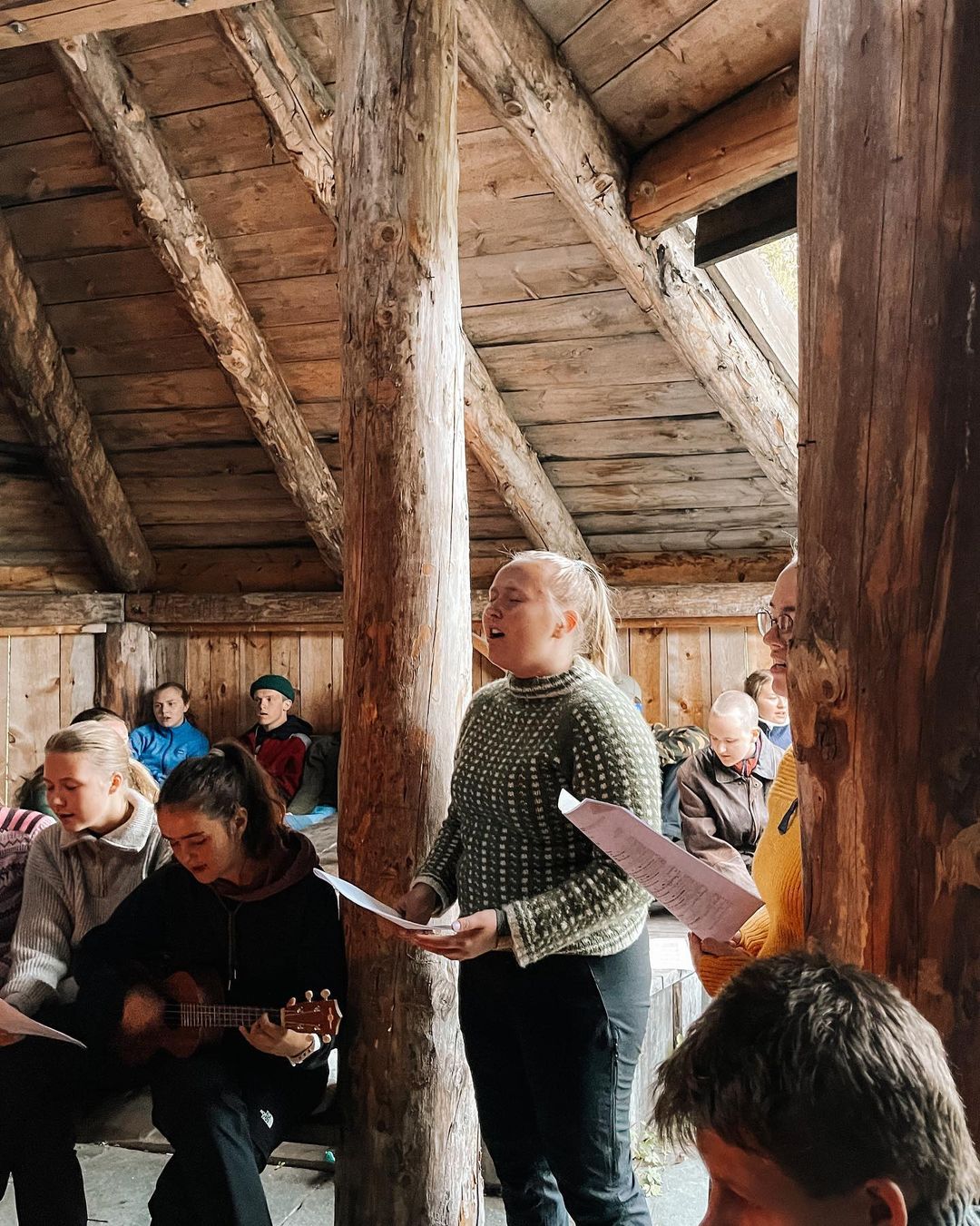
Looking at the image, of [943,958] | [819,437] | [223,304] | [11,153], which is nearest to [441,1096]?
Answer: [943,958]

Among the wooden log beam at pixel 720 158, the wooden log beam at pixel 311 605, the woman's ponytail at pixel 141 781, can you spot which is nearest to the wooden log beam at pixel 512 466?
the wooden log beam at pixel 311 605

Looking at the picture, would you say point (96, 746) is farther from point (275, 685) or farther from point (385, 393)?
point (275, 685)

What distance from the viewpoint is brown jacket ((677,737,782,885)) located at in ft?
11.4

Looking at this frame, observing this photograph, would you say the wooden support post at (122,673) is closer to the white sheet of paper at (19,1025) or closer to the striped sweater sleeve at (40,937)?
the striped sweater sleeve at (40,937)

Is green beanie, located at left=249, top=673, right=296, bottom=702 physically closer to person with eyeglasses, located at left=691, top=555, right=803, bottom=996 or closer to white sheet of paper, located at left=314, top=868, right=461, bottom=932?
white sheet of paper, located at left=314, top=868, right=461, bottom=932

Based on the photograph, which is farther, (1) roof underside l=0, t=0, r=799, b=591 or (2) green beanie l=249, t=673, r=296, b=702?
(2) green beanie l=249, t=673, r=296, b=702

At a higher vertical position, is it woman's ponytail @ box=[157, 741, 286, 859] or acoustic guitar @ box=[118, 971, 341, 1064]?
woman's ponytail @ box=[157, 741, 286, 859]

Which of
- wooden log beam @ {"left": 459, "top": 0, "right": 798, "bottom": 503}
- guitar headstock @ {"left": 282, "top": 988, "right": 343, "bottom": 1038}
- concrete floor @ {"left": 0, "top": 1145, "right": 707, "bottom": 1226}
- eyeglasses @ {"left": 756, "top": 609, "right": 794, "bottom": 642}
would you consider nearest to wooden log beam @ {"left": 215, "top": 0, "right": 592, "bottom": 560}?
wooden log beam @ {"left": 459, "top": 0, "right": 798, "bottom": 503}

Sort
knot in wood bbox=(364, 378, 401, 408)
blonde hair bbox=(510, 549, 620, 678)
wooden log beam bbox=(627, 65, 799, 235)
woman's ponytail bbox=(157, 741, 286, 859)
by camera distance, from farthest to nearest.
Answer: wooden log beam bbox=(627, 65, 799, 235)
knot in wood bbox=(364, 378, 401, 408)
woman's ponytail bbox=(157, 741, 286, 859)
blonde hair bbox=(510, 549, 620, 678)

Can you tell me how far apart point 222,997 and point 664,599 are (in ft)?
11.0

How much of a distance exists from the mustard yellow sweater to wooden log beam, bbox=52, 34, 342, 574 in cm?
316

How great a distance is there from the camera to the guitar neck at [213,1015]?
205cm

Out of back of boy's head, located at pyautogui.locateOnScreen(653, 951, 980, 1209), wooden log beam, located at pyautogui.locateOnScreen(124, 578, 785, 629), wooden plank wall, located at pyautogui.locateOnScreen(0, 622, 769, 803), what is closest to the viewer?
back of boy's head, located at pyautogui.locateOnScreen(653, 951, 980, 1209)

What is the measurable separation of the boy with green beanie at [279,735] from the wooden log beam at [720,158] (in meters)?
3.01
